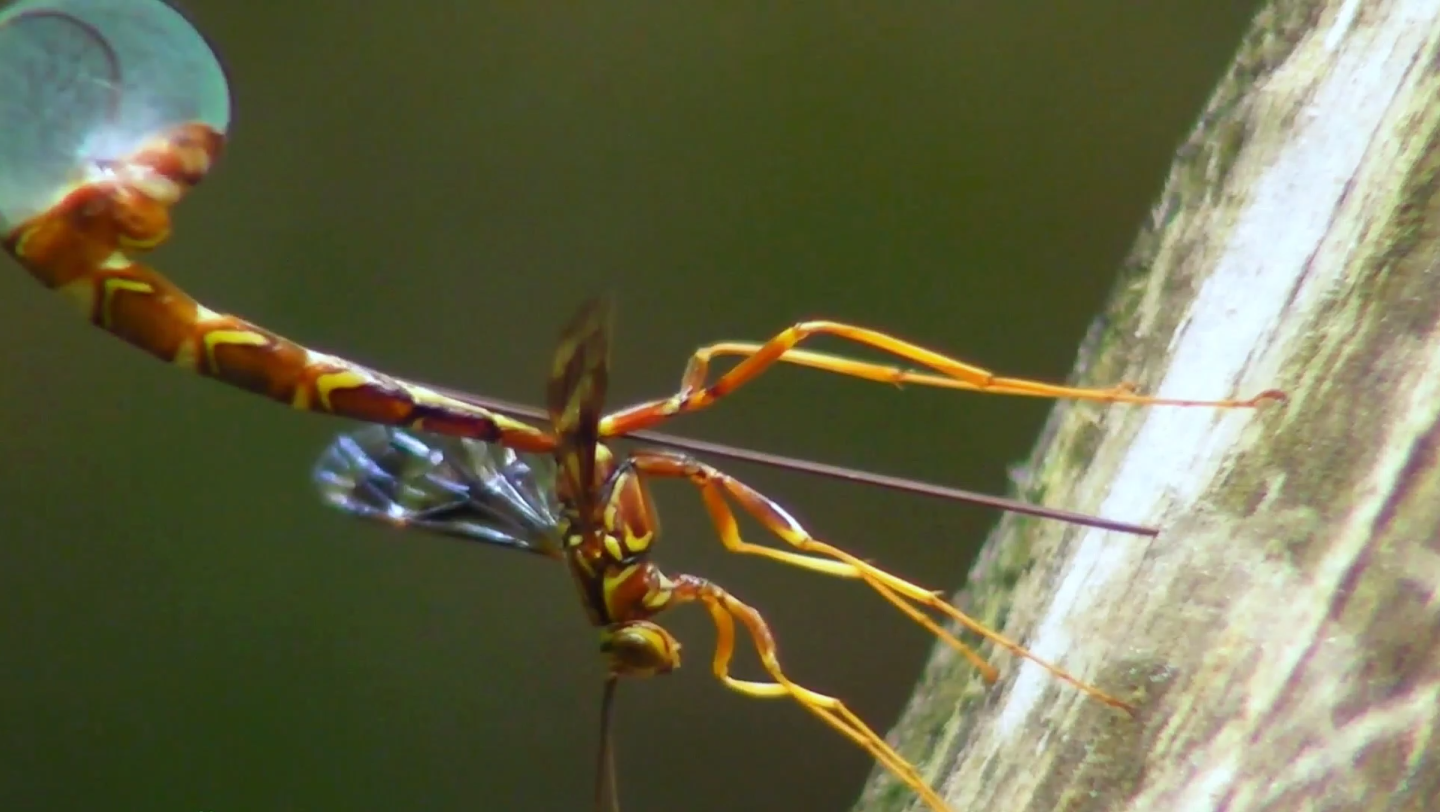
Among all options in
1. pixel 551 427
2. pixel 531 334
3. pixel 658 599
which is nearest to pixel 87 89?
pixel 551 427

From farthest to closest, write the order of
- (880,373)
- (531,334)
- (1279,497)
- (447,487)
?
(531,334)
(447,487)
(880,373)
(1279,497)

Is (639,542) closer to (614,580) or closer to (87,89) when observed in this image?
(614,580)

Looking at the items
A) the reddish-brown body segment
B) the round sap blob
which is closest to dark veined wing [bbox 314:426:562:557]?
the reddish-brown body segment

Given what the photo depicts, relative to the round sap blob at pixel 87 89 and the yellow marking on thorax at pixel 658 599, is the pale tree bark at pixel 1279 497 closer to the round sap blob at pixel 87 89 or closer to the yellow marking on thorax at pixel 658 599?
the yellow marking on thorax at pixel 658 599

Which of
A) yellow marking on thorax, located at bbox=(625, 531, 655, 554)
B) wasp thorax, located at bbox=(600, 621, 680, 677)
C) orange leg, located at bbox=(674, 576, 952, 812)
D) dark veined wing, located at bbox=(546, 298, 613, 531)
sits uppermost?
dark veined wing, located at bbox=(546, 298, 613, 531)

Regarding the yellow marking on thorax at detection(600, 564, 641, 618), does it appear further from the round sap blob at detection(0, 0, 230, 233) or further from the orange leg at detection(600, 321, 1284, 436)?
the round sap blob at detection(0, 0, 230, 233)
